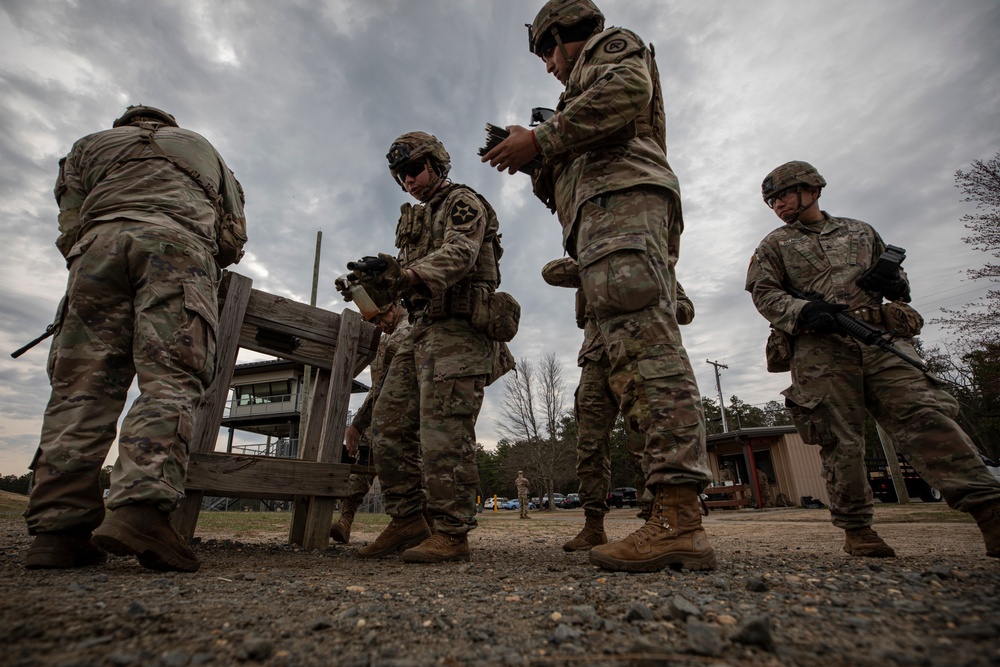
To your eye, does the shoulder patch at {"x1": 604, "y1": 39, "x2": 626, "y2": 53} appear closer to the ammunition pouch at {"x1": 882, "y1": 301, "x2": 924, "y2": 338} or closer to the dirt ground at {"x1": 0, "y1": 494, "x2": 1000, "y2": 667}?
the ammunition pouch at {"x1": 882, "y1": 301, "x2": 924, "y2": 338}

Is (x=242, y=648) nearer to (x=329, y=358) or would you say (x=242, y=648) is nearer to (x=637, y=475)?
(x=329, y=358)

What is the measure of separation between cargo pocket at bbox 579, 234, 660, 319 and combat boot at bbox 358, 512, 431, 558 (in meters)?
2.03

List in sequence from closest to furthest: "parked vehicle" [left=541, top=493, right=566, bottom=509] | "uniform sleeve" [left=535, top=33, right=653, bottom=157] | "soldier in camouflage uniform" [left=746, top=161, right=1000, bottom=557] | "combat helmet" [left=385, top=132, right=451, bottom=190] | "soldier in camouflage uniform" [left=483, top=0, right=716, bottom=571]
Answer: "soldier in camouflage uniform" [left=483, top=0, right=716, bottom=571]
"uniform sleeve" [left=535, top=33, right=653, bottom=157]
"soldier in camouflage uniform" [left=746, top=161, right=1000, bottom=557]
"combat helmet" [left=385, top=132, right=451, bottom=190]
"parked vehicle" [left=541, top=493, right=566, bottom=509]

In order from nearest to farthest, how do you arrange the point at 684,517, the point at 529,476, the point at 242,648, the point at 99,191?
1. the point at 242,648
2. the point at 684,517
3. the point at 99,191
4. the point at 529,476

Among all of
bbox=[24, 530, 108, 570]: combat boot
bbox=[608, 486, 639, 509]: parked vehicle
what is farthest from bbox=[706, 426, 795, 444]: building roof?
bbox=[24, 530, 108, 570]: combat boot

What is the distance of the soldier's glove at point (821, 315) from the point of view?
8.96 feet

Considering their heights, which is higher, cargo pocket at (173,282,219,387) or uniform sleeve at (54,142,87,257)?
uniform sleeve at (54,142,87,257)

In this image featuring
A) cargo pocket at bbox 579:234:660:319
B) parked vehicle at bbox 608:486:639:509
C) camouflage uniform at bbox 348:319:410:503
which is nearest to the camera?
cargo pocket at bbox 579:234:660:319

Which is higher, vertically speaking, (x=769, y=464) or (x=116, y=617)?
(x=769, y=464)

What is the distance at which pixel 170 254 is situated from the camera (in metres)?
2.23

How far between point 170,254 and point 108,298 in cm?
36

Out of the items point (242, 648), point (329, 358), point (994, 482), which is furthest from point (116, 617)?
point (994, 482)

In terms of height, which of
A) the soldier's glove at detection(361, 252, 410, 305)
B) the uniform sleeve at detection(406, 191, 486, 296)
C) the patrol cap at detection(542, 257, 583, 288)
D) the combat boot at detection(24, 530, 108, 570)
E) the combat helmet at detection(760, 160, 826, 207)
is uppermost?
the combat helmet at detection(760, 160, 826, 207)

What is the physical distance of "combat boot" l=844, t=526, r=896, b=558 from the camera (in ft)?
8.39
